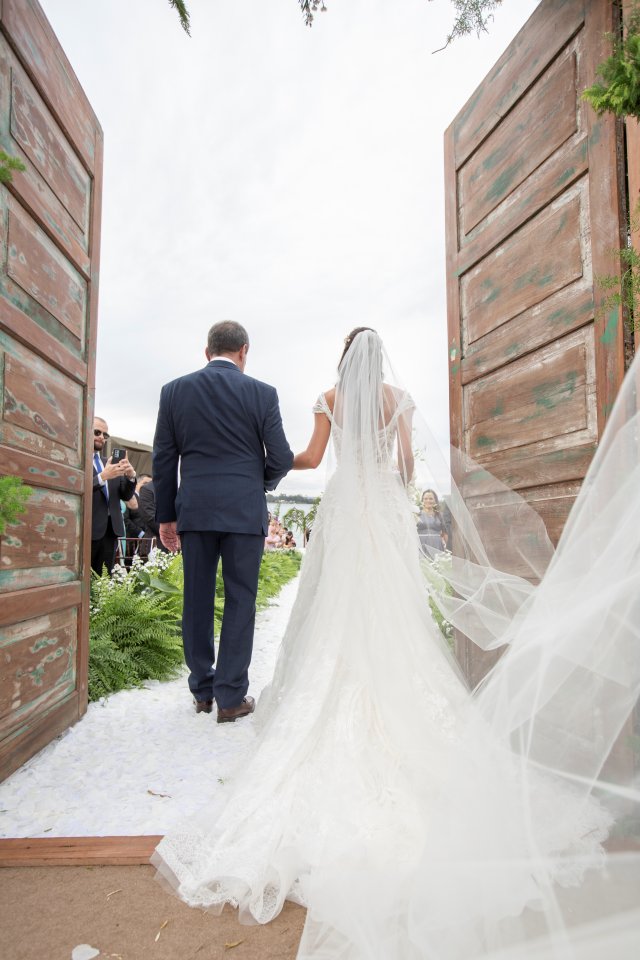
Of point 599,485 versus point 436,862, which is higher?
point 599,485

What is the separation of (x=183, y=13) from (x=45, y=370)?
5.68 ft

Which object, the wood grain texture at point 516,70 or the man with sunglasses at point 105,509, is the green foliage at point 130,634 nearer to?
the man with sunglasses at point 105,509

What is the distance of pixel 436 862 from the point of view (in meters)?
1.51

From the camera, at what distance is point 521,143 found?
3.10 m

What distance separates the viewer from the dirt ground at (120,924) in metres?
1.61

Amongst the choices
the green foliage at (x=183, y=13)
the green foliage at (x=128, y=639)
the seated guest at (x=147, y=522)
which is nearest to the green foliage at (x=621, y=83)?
the green foliage at (x=183, y=13)

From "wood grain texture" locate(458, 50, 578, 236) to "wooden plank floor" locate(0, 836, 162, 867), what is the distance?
344cm

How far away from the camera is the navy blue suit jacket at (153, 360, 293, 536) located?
11.5 ft

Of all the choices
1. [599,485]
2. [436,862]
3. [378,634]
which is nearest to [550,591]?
[599,485]

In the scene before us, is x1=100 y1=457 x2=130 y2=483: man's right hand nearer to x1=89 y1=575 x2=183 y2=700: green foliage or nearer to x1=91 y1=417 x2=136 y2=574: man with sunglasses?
x1=91 y1=417 x2=136 y2=574: man with sunglasses

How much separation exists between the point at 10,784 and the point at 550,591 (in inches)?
97.4

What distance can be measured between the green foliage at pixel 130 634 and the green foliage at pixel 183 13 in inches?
146

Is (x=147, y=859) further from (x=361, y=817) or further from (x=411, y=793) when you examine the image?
(x=411, y=793)

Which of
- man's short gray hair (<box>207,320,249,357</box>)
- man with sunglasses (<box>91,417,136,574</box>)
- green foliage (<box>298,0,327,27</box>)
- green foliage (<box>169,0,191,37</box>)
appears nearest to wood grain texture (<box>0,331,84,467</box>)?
man's short gray hair (<box>207,320,249,357</box>)
